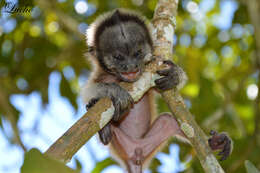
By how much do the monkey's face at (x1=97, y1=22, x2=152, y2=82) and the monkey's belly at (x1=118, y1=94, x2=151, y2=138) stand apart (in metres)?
0.60

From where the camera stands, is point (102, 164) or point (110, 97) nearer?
point (110, 97)

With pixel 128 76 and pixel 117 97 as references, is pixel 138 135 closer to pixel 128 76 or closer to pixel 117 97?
pixel 128 76

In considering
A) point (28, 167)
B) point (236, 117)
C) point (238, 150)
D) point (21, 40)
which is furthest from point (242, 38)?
point (28, 167)

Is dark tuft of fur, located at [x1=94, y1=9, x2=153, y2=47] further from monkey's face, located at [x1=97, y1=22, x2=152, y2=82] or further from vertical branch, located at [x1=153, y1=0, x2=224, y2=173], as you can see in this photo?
vertical branch, located at [x1=153, y1=0, x2=224, y2=173]

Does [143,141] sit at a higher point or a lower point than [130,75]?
lower

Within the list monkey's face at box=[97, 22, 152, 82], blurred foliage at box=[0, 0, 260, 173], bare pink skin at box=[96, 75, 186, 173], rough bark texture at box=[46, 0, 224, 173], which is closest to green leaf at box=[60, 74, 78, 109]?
blurred foliage at box=[0, 0, 260, 173]

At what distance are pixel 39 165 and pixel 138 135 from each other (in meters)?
2.94

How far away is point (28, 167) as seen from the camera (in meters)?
1.89

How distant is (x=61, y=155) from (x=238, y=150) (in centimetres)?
Answer: 310

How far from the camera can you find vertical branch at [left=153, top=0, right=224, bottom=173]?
3225 millimetres

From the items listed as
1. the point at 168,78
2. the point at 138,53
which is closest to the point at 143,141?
the point at 138,53

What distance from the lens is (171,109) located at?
3551 millimetres

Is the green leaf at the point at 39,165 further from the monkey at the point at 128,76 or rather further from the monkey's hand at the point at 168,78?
the monkey at the point at 128,76

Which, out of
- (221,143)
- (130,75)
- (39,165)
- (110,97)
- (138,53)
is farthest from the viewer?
(138,53)
